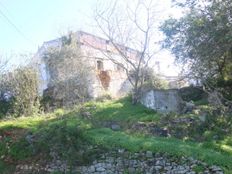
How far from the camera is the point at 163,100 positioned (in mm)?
15938

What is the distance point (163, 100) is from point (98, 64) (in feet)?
35.5

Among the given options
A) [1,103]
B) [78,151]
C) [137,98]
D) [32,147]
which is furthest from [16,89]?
[78,151]

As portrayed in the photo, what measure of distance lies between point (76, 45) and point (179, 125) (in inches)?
490

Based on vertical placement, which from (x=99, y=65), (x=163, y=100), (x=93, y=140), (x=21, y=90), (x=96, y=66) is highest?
(x=99, y=65)

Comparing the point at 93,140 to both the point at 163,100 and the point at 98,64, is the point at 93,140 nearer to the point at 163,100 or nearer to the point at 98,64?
the point at 163,100

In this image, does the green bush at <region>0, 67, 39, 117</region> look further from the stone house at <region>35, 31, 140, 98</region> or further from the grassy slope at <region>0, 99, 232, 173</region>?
the grassy slope at <region>0, 99, 232, 173</region>

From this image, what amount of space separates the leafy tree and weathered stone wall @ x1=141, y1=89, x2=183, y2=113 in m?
1.18

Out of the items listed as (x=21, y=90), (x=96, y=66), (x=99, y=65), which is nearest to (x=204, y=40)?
(x=21, y=90)

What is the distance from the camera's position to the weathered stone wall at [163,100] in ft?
51.6

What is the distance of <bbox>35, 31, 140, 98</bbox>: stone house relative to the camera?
2111cm

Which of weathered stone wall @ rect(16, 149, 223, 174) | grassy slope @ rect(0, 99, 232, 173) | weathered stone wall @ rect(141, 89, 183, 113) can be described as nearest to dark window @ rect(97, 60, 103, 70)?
weathered stone wall @ rect(141, 89, 183, 113)

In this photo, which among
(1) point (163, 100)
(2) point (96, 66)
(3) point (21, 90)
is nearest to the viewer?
(1) point (163, 100)

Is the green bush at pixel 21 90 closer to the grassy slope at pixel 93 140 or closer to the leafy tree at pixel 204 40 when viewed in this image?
the grassy slope at pixel 93 140

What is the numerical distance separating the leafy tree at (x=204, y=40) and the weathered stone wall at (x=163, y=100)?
1.18 meters
